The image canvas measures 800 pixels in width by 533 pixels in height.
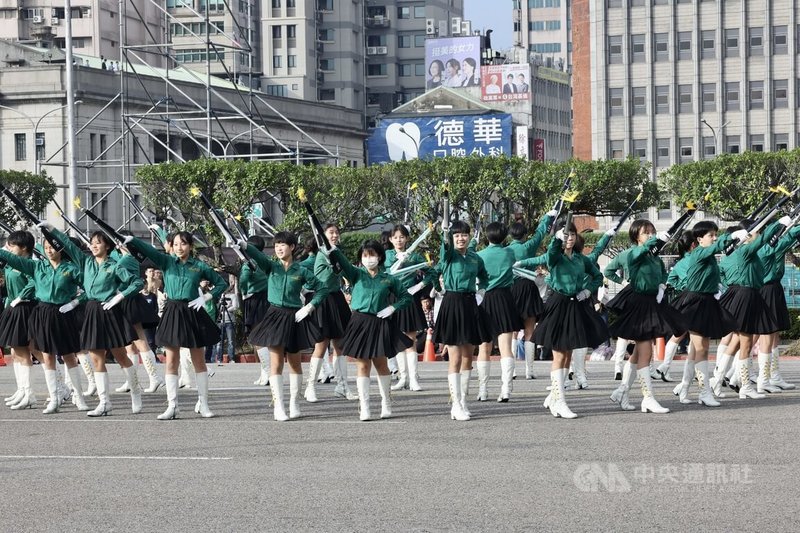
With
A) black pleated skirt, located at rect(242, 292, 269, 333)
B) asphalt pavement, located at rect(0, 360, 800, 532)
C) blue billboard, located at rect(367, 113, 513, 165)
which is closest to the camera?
asphalt pavement, located at rect(0, 360, 800, 532)

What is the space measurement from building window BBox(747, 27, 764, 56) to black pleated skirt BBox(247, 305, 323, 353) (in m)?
88.8

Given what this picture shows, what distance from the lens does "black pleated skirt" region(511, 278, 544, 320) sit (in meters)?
18.0

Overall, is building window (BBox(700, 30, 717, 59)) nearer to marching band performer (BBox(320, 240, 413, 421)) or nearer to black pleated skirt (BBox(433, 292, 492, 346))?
black pleated skirt (BBox(433, 292, 492, 346))

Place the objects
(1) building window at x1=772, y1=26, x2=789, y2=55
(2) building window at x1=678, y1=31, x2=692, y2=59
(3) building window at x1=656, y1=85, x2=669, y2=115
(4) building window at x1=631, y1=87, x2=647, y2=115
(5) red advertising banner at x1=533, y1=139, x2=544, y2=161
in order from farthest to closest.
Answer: (5) red advertising banner at x1=533, y1=139, x2=544, y2=161 < (4) building window at x1=631, y1=87, x2=647, y2=115 < (3) building window at x1=656, y1=85, x2=669, y2=115 < (2) building window at x1=678, y1=31, x2=692, y2=59 < (1) building window at x1=772, y1=26, x2=789, y2=55

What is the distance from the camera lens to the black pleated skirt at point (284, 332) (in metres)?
14.6

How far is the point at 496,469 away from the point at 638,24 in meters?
91.9

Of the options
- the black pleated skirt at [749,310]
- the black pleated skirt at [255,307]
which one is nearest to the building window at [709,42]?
the black pleated skirt at [255,307]

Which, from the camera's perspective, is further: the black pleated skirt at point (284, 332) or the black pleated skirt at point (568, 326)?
the black pleated skirt at point (284, 332)

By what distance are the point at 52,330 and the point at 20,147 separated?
6364 cm

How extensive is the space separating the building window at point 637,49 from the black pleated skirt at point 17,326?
87573 millimetres

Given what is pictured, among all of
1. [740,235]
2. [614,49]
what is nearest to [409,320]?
[740,235]

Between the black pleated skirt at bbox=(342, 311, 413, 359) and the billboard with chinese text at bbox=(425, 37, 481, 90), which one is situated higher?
the billboard with chinese text at bbox=(425, 37, 481, 90)

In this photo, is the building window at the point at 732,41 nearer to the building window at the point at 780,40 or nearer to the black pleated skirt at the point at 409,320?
the building window at the point at 780,40

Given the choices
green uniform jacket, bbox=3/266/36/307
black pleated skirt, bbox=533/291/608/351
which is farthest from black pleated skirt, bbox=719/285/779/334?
green uniform jacket, bbox=3/266/36/307
